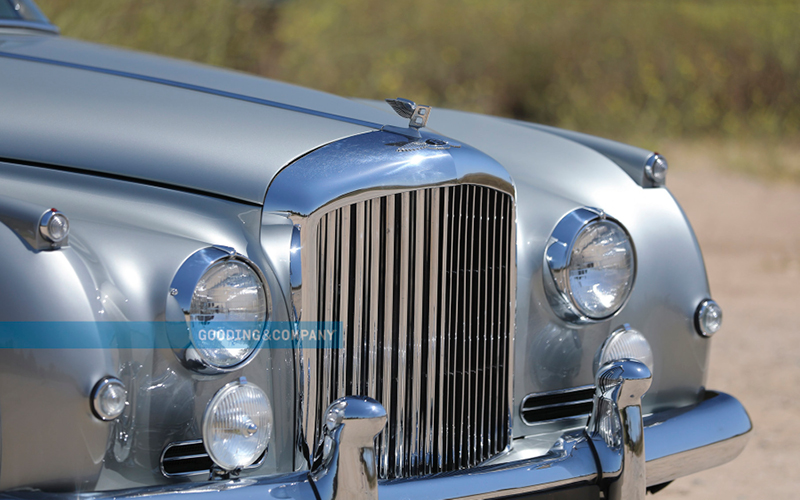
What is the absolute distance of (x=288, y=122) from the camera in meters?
1.97

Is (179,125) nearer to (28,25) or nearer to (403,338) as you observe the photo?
(403,338)

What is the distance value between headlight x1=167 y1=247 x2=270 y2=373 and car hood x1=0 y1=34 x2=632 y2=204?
0.63 feet

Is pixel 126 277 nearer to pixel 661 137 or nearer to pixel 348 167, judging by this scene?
pixel 348 167

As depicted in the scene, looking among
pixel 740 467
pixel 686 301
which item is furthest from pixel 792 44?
pixel 686 301

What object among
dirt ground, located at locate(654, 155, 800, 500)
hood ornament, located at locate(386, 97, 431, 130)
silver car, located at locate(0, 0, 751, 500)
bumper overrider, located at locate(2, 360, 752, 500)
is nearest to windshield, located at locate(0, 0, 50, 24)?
silver car, located at locate(0, 0, 751, 500)

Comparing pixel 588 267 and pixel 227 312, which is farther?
pixel 588 267

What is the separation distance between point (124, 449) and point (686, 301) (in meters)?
1.49

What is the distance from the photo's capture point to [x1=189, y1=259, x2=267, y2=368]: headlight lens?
1.59m

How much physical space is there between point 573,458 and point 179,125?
114cm

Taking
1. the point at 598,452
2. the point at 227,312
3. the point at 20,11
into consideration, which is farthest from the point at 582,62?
the point at 227,312

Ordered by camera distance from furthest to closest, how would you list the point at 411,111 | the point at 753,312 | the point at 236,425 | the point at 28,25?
the point at 753,312
the point at 28,25
the point at 411,111
the point at 236,425

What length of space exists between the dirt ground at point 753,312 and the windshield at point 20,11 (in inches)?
111

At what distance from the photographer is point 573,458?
73.1 inches

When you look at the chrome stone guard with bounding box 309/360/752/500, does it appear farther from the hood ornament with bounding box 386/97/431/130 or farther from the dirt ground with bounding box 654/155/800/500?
the dirt ground with bounding box 654/155/800/500
